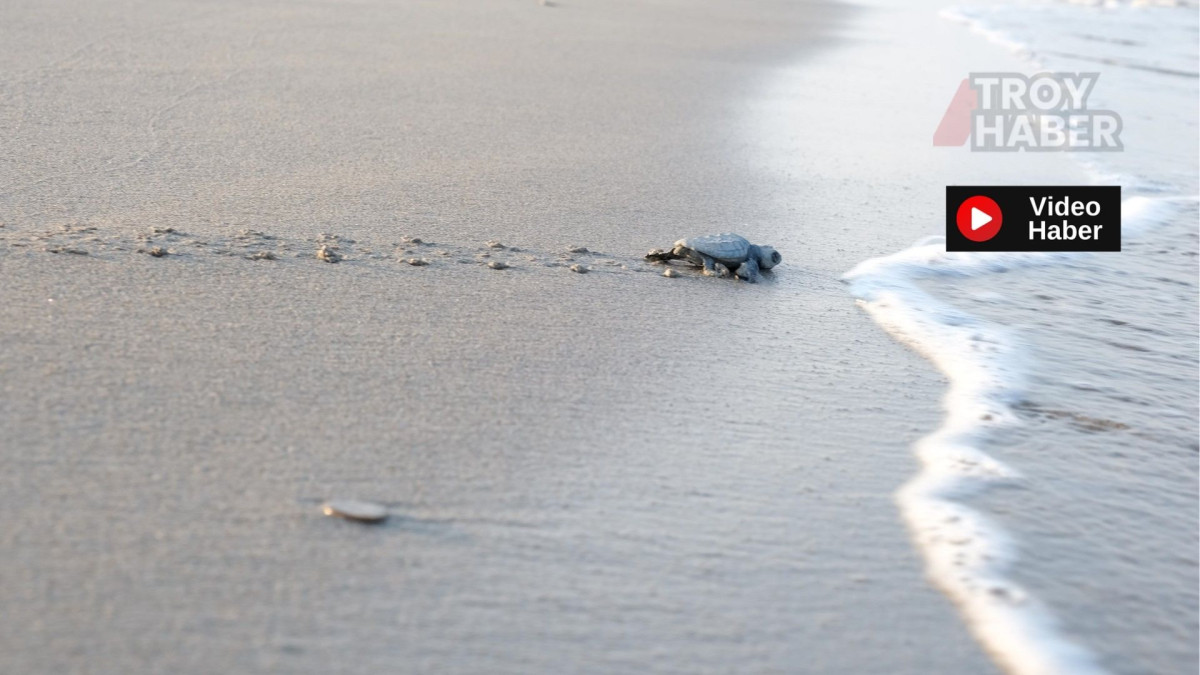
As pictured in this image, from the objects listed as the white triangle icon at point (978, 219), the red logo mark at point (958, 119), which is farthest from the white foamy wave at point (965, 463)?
the red logo mark at point (958, 119)

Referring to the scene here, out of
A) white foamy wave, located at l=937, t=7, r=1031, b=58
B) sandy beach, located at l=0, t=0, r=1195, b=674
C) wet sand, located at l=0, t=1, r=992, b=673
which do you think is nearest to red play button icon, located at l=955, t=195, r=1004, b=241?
sandy beach, located at l=0, t=0, r=1195, b=674

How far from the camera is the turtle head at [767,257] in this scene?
4.04 m

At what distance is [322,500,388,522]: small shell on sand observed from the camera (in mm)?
2180

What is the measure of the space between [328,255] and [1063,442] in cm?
234

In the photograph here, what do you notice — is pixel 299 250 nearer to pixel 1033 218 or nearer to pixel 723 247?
pixel 723 247

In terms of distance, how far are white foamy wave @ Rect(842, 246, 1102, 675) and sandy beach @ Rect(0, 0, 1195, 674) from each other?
6 cm

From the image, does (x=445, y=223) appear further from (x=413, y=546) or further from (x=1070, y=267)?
(x=1070, y=267)

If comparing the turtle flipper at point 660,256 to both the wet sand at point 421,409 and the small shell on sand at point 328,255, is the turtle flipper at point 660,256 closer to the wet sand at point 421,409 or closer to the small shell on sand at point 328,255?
the wet sand at point 421,409

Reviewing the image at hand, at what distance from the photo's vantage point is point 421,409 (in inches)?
106

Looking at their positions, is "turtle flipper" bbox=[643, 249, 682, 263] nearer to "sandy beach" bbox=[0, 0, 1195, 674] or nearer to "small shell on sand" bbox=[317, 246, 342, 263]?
"sandy beach" bbox=[0, 0, 1195, 674]

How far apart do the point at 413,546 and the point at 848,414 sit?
1.38 meters

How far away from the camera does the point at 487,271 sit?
3.74 m

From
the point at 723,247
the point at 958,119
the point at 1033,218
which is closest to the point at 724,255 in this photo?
the point at 723,247

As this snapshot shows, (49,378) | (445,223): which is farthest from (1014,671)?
(445,223)
